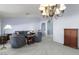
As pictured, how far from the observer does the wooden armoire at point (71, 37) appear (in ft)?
8.76

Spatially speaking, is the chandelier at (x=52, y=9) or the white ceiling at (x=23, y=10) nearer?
the chandelier at (x=52, y=9)

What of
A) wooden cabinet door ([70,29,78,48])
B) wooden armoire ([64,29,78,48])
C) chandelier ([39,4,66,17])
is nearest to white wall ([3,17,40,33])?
chandelier ([39,4,66,17])

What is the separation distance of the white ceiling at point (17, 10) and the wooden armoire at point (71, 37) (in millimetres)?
879

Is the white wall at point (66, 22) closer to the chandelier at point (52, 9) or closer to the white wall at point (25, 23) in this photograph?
the chandelier at point (52, 9)

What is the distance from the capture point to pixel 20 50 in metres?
2.67

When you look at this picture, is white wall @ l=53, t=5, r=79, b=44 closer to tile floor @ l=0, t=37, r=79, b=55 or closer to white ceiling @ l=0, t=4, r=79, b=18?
white ceiling @ l=0, t=4, r=79, b=18

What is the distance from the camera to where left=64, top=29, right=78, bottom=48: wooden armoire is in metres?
2.67

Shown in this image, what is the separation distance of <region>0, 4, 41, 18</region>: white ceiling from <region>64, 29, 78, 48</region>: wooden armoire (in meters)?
0.88

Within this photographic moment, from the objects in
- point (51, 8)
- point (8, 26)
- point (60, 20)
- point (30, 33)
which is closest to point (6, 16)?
point (8, 26)

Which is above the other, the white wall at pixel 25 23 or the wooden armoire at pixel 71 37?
the white wall at pixel 25 23

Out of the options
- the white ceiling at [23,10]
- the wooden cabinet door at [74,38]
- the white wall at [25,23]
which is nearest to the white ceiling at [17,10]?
the white ceiling at [23,10]
